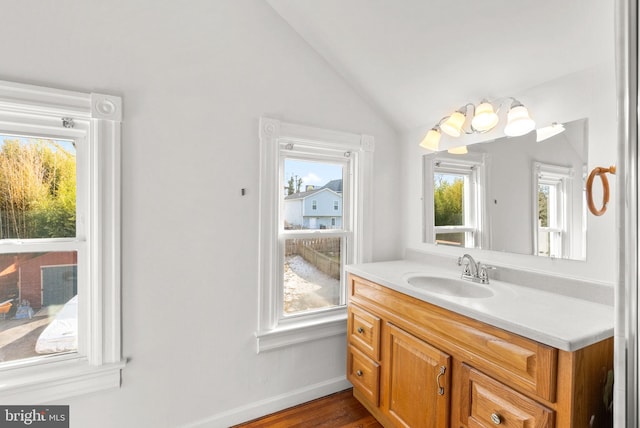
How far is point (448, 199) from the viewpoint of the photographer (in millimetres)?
1948

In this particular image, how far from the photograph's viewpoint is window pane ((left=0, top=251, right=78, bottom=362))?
4.59ft

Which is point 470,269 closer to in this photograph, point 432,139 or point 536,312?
point 536,312

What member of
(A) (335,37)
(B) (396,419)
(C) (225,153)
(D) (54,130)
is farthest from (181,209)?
(B) (396,419)

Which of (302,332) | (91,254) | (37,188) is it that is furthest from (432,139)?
(37,188)

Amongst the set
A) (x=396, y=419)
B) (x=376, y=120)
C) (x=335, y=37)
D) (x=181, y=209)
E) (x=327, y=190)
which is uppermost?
(x=335, y=37)

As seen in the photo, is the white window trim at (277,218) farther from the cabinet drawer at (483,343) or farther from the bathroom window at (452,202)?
the cabinet drawer at (483,343)

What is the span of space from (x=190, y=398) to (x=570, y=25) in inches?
98.5

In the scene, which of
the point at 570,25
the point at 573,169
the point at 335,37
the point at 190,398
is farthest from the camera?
the point at 335,37

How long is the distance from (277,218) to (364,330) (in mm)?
866

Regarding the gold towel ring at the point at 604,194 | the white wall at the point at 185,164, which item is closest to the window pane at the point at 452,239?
the gold towel ring at the point at 604,194

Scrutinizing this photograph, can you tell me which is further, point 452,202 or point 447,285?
point 452,202

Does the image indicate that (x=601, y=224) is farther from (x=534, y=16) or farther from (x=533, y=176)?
(x=534, y=16)

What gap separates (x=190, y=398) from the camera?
A: 1.66 metres

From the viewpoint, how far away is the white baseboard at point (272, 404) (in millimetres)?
1716
